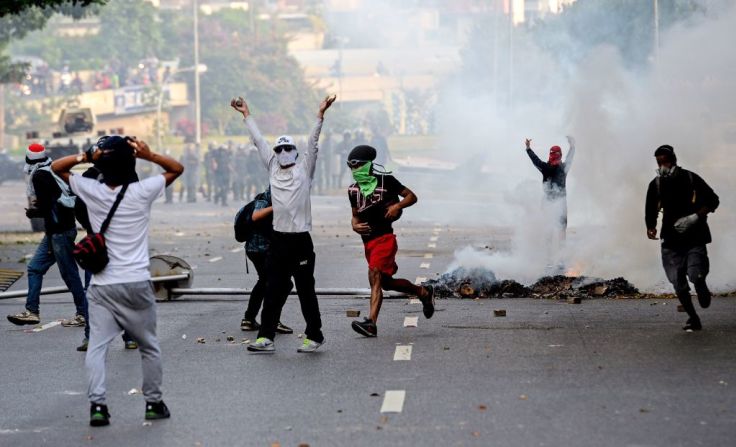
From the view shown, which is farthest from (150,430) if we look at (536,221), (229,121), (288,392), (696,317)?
(229,121)

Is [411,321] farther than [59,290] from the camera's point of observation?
No

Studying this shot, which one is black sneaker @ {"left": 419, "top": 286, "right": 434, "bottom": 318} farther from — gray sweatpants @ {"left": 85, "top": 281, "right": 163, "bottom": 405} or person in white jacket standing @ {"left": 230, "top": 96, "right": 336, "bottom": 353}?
gray sweatpants @ {"left": 85, "top": 281, "right": 163, "bottom": 405}

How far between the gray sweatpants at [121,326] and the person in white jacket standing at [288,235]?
111 inches

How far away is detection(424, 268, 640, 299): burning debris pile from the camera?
54.7 feet

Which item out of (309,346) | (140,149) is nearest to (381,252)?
(309,346)

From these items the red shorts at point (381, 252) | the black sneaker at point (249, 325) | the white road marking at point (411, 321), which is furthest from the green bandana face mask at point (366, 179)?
the black sneaker at point (249, 325)

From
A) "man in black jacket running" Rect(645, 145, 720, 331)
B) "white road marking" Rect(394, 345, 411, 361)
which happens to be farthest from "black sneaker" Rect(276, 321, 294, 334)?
"man in black jacket running" Rect(645, 145, 720, 331)

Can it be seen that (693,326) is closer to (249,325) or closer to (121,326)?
(249,325)

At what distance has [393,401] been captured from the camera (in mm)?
10109

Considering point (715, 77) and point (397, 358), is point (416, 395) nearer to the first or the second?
point (397, 358)

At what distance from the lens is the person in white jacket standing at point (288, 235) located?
41.1ft

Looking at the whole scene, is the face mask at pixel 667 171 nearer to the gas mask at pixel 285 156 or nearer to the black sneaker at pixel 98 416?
the gas mask at pixel 285 156

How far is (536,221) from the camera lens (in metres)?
22.5

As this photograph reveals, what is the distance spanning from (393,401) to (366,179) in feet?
11.4
